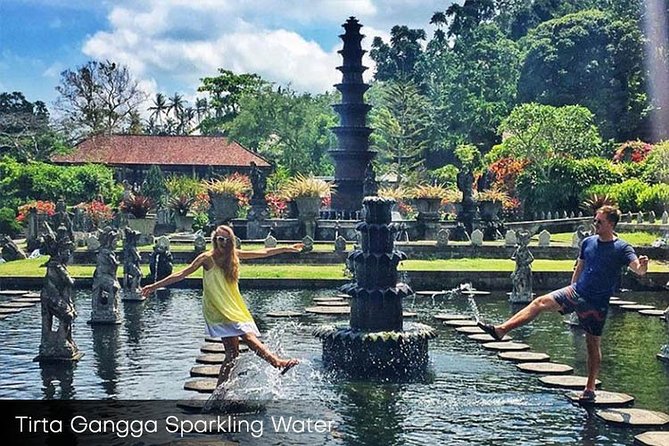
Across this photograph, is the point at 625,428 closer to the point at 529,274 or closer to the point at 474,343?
the point at 474,343

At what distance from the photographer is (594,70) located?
6619 centimetres

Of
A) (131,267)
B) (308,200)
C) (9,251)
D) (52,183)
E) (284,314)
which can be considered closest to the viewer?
(284,314)

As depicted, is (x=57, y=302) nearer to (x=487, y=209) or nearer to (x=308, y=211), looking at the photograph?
(x=308, y=211)

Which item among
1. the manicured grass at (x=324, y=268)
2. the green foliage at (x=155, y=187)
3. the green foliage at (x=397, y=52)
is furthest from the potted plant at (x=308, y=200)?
the green foliage at (x=397, y=52)

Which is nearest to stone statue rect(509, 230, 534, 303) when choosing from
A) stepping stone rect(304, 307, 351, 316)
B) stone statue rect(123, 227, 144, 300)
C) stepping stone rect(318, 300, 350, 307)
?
stepping stone rect(318, 300, 350, 307)

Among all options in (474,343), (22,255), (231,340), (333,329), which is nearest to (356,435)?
(231,340)

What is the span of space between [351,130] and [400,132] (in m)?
30.9

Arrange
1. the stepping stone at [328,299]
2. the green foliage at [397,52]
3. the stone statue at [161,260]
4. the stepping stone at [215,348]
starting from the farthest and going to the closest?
the green foliage at [397,52] < the stone statue at [161,260] < the stepping stone at [328,299] < the stepping stone at [215,348]

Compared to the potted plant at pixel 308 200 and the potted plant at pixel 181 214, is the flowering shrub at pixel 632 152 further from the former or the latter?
the potted plant at pixel 181 214

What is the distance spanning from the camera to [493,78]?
78.2 metres

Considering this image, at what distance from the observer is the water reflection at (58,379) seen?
35.4 feet

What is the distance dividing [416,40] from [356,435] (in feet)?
309

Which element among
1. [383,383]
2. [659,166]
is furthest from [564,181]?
[383,383]

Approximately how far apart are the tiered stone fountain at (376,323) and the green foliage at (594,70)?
5391 centimetres
